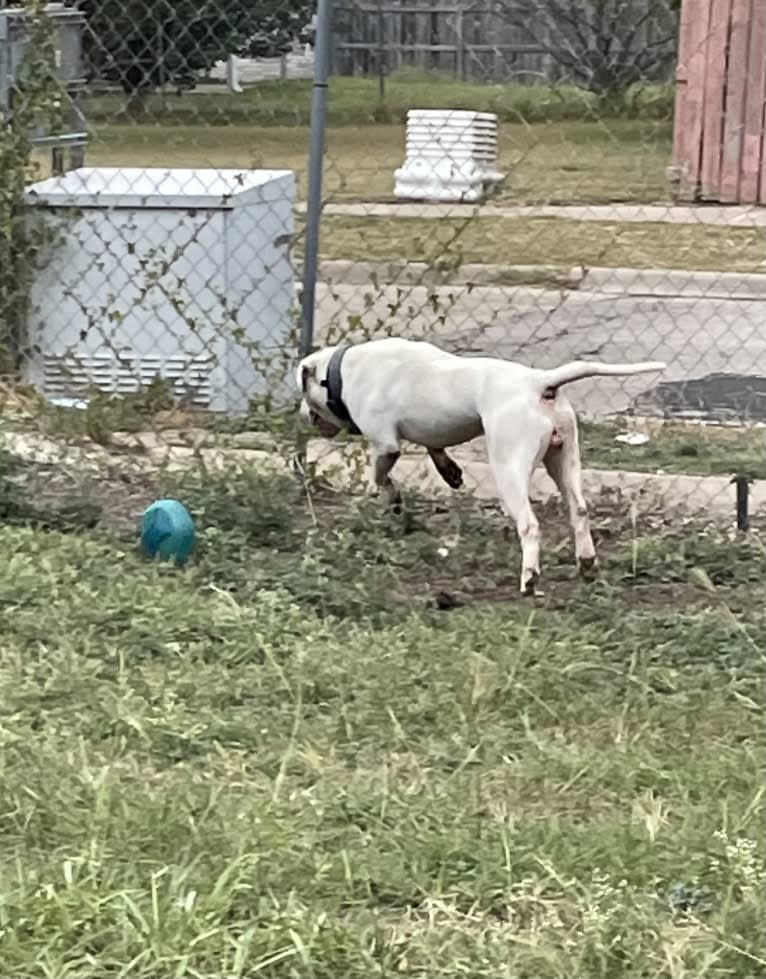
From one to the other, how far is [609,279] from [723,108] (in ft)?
6.03

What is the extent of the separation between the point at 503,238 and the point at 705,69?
1.78 meters

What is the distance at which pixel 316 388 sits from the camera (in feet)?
19.7

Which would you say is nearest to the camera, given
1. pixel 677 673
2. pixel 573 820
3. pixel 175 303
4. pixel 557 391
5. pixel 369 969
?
pixel 369 969

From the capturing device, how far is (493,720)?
167 inches

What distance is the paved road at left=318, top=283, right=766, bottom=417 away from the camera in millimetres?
8836

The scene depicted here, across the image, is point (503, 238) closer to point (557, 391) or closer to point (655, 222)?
point (655, 222)

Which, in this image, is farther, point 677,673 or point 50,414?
point 50,414

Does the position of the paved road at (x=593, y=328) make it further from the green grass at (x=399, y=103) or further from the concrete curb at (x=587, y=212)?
the concrete curb at (x=587, y=212)

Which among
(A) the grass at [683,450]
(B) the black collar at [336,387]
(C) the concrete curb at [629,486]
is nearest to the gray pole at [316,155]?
(B) the black collar at [336,387]

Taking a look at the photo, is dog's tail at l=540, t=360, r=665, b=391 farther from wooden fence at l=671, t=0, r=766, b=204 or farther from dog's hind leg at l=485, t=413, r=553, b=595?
wooden fence at l=671, t=0, r=766, b=204

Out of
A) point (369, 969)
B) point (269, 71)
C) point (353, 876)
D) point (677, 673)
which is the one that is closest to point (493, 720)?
point (677, 673)

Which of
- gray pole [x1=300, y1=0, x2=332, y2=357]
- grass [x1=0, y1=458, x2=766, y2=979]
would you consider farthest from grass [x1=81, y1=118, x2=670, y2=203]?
grass [x1=0, y1=458, x2=766, y2=979]

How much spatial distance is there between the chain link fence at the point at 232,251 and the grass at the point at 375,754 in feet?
2.87

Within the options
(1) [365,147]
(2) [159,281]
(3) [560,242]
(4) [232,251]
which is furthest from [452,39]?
(3) [560,242]
